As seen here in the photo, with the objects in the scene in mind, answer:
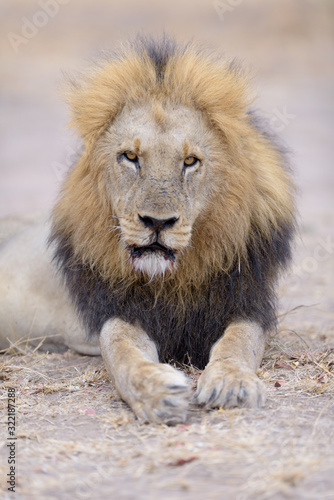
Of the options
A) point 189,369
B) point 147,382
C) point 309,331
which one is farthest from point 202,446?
point 309,331

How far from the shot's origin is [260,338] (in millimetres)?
3936

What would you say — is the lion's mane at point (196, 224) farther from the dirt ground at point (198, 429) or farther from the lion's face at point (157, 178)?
the dirt ground at point (198, 429)

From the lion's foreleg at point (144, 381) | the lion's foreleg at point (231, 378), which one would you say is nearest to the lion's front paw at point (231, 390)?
the lion's foreleg at point (231, 378)

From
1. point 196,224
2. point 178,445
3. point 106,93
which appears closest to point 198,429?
point 178,445

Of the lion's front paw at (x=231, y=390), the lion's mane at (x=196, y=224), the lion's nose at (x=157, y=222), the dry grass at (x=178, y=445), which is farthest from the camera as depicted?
the lion's mane at (x=196, y=224)

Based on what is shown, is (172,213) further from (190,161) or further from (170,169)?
(190,161)

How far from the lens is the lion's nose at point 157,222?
3.40m

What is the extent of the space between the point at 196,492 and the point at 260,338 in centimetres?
167

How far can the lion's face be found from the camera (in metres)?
3.45

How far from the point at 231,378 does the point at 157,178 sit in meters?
1.02

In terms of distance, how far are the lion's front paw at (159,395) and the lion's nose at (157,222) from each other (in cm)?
65

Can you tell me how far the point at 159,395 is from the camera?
3066 mm

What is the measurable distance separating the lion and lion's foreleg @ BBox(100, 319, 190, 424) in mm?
17

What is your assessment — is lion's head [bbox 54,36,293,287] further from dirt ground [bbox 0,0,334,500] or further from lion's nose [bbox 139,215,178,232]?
dirt ground [bbox 0,0,334,500]
